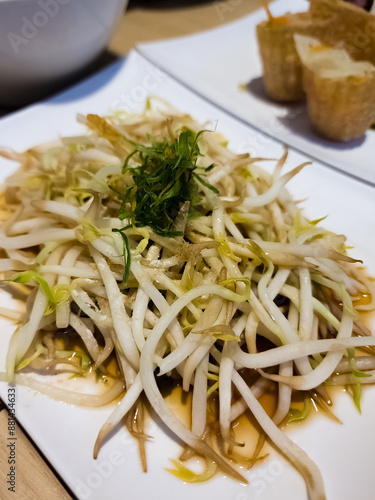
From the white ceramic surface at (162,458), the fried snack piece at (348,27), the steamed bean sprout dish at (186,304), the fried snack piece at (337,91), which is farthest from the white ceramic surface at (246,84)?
the white ceramic surface at (162,458)

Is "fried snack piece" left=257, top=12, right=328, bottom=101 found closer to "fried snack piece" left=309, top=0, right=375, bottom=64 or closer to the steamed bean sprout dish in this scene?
"fried snack piece" left=309, top=0, right=375, bottom=64

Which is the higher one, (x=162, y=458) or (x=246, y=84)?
(x=246, y=84)

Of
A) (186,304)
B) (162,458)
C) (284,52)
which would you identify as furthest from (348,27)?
(162,458)

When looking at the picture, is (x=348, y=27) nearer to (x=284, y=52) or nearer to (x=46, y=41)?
(x=284, y=52)

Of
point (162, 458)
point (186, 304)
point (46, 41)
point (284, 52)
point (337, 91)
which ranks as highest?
point (46, 41)

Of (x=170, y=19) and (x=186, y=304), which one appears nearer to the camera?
(x=186, y=304)

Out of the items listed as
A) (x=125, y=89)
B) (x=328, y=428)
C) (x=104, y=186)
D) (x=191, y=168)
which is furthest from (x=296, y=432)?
(x=125, y=89)

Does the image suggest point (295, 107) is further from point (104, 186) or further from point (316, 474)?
point (316, 474)

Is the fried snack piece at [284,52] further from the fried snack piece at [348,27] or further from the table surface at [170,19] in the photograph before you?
the table surface at [170,19]
